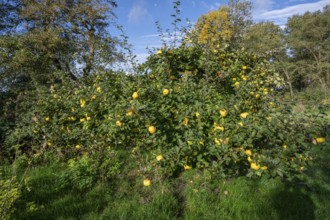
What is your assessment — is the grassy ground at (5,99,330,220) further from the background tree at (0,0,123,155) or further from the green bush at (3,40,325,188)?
the background tree at (0,0,123,155)

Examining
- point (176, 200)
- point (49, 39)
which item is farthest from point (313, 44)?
point (176, 200)

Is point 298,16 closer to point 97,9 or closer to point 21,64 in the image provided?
point 97,9

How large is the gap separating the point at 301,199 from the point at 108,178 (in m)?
2.76

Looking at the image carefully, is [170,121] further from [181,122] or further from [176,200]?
[176,200]

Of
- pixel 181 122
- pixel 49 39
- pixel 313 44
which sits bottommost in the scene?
pixel 181 122

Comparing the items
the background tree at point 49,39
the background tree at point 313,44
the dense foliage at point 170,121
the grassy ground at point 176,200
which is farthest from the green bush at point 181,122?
the background tree at point 313,44

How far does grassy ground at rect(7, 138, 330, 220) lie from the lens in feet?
9.41

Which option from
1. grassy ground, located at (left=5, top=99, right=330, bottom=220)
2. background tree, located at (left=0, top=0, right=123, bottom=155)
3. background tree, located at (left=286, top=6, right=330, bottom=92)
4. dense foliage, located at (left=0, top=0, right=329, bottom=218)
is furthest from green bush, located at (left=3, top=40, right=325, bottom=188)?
background tree, located at (left=286, top=6, right=330, bottom=92)

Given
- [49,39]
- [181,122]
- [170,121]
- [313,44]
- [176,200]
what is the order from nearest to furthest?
[181,122] → [170,121] → [176,200] → [49,39] → [313,44]

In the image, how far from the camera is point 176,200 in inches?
125

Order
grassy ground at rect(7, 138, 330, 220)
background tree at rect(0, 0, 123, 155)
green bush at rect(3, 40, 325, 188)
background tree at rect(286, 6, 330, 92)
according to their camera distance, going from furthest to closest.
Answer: background tree at rect(286, 6, 330, 92) → background tree at rect(0, 0, 123, 155) → grassy ground at rect(7, 138, 330, 220) → green bush at rect(3, 40, 325, 188)

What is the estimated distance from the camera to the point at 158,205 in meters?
3.00

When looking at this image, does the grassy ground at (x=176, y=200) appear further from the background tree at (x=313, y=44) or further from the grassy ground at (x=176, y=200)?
the background tree at (x=313, y=44)

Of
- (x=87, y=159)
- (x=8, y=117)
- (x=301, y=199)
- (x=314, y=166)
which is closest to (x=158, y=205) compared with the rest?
(x=87, y=159)
